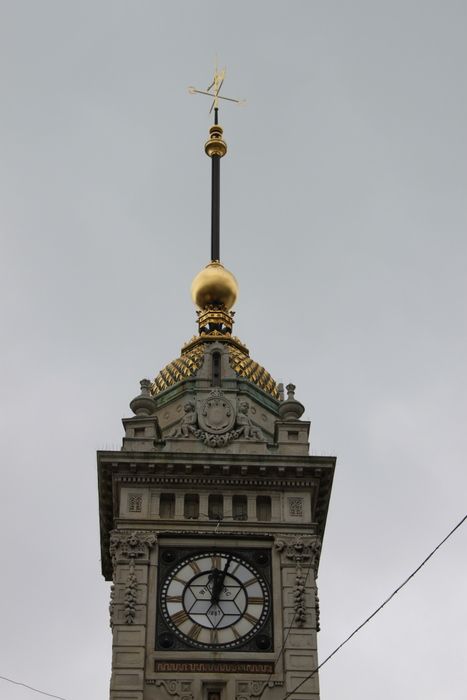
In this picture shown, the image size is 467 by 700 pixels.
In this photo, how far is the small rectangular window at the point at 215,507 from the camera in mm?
47344

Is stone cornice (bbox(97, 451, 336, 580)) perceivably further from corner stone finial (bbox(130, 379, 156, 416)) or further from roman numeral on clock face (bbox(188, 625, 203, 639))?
roman numeral on clock face (bbox(188, 625, 203, 639))

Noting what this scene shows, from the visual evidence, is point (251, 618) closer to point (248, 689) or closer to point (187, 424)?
point (248, 689)

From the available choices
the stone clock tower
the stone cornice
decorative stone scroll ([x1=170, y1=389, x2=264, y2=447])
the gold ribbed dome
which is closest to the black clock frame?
the stone clock tower

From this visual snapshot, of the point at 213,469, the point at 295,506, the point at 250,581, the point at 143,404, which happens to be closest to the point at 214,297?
the point at 143,404

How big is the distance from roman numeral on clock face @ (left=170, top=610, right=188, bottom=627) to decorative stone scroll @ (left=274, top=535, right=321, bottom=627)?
10.7 feet

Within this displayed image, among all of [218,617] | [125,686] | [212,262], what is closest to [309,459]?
[218,617]

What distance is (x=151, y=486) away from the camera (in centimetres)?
4772

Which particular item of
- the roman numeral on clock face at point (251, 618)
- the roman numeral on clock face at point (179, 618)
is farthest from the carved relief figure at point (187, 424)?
the roman numeral on clock face at point (251, 618)

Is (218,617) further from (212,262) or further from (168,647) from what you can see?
(212,262)

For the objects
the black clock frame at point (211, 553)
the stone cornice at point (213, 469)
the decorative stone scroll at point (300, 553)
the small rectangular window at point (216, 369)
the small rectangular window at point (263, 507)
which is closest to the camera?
the black clock frame at point (211, 553)

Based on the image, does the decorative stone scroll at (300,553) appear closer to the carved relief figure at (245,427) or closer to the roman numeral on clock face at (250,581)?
the roman numeral on clock face at (250,581)

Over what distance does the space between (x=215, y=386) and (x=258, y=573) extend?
7.60m

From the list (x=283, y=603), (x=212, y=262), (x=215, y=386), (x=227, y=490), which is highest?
(x=212, y=262)

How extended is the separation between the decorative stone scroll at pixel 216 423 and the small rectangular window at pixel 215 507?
178 cm
